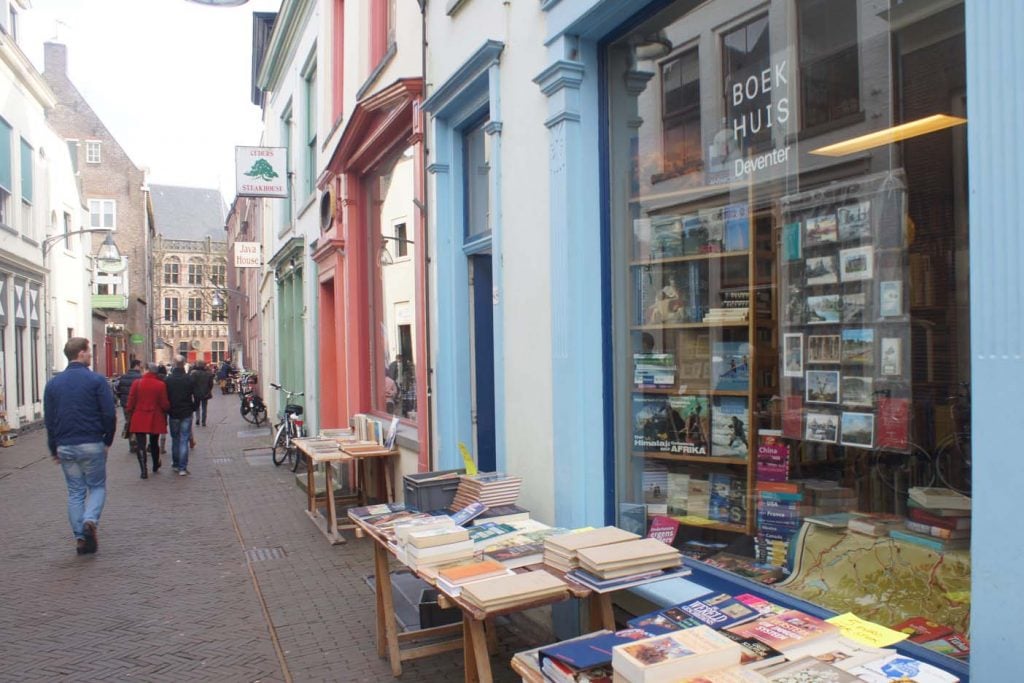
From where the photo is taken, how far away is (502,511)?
4.27m

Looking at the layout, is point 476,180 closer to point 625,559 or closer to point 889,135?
point 889,135

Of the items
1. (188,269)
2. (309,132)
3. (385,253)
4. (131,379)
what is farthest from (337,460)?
(188,269)

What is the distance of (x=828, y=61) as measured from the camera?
3.28m

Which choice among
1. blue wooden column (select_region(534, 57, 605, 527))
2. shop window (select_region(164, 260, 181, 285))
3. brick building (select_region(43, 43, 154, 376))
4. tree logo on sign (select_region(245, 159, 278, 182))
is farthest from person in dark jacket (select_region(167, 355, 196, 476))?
shop window (select_region(164, 260, 181, 285))

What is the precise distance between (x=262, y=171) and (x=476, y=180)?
24.0 feet

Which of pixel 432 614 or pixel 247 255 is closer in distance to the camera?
pixel 432 614

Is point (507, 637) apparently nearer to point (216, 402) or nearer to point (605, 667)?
point (605, 667)

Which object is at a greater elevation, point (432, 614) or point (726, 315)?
point (726, 315)

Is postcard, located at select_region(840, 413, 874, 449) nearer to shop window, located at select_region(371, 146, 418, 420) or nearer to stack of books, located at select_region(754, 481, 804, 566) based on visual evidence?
stack of books, located at select_region(754, 481, 804, 566)

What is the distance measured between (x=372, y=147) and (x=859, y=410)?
636cm

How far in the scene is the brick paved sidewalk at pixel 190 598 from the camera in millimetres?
4387

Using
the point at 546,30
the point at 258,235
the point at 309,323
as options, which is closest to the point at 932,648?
the point at 546,30

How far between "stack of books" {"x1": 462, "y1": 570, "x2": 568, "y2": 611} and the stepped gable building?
5805 cm

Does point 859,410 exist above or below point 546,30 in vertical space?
below
